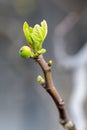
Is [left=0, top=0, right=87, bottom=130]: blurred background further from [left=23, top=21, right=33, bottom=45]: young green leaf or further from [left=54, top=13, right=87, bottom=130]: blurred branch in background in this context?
[left=23, top=21, right=33, bottom=45]: young green leaf

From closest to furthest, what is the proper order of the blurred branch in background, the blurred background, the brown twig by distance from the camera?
the brown twig → the blurred branch in background → the blurred background

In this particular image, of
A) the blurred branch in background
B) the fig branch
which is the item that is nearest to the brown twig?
the fig branch

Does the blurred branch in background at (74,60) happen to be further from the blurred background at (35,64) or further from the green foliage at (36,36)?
the green foliage at (36,36)

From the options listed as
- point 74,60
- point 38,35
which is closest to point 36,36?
point 38,35

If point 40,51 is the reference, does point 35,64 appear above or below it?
below

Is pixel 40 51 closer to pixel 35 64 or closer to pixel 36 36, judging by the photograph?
pixel 36 36

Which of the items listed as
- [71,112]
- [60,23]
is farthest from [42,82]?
[60,23]

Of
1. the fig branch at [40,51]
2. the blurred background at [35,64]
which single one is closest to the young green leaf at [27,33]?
the fig branch at [40,51]

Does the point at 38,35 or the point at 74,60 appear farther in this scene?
the point at 74,60

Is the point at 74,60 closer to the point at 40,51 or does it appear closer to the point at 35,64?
the point at 35,64

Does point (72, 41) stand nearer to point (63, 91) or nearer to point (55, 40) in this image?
point (55, 40)
